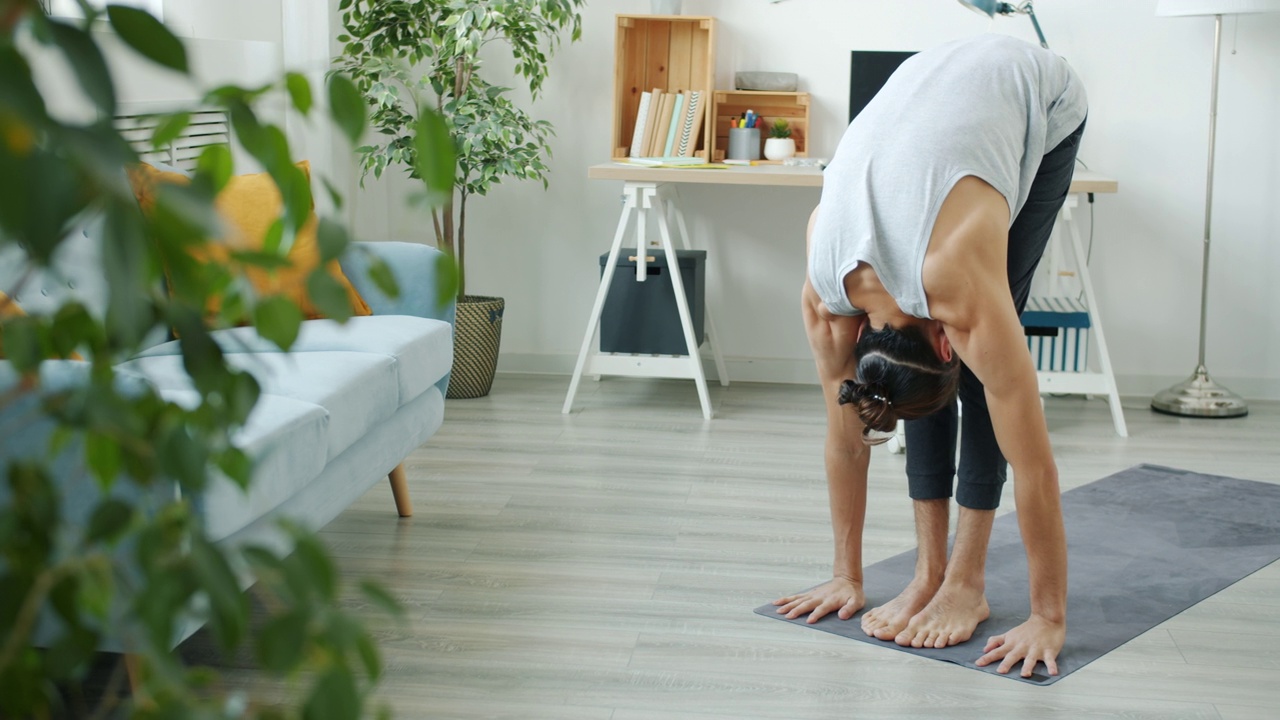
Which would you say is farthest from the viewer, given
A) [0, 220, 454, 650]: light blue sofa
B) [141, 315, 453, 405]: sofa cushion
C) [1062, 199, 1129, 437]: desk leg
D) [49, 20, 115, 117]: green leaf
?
[1062, 199, 1129, 437]: desk leg

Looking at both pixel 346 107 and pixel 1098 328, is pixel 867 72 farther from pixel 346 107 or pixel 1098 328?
pixel 346 107

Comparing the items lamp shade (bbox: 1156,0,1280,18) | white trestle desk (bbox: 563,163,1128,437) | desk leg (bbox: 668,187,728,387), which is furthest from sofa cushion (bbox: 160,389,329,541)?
lamp shade (bbox: 1156,0,1280,18)

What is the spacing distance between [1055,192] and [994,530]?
36.1 inches

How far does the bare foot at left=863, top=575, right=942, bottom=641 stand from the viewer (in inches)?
82.7

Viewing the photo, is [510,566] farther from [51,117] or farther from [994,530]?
[51,117]

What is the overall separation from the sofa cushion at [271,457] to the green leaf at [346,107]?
1.22m

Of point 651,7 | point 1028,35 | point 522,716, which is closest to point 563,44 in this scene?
point 651,7

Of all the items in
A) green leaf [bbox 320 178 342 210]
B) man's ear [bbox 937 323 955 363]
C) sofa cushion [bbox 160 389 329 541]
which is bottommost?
sofa cushion [bbox 160 389 329 541]

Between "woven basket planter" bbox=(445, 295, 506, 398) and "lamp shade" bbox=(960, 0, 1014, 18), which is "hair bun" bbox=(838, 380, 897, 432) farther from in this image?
"woven basket planter" bbox=(445, 295, 506, 398)

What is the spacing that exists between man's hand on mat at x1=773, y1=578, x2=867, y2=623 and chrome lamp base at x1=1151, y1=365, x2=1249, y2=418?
6.73 feet

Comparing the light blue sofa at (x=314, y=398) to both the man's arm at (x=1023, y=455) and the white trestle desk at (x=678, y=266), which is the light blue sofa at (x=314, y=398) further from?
the white trestle desk at (x=678, y=266)

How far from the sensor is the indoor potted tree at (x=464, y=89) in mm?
3598

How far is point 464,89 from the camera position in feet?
12.5

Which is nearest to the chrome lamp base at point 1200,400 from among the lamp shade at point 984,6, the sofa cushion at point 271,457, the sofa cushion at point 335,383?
the lamp shade at point 984,6
